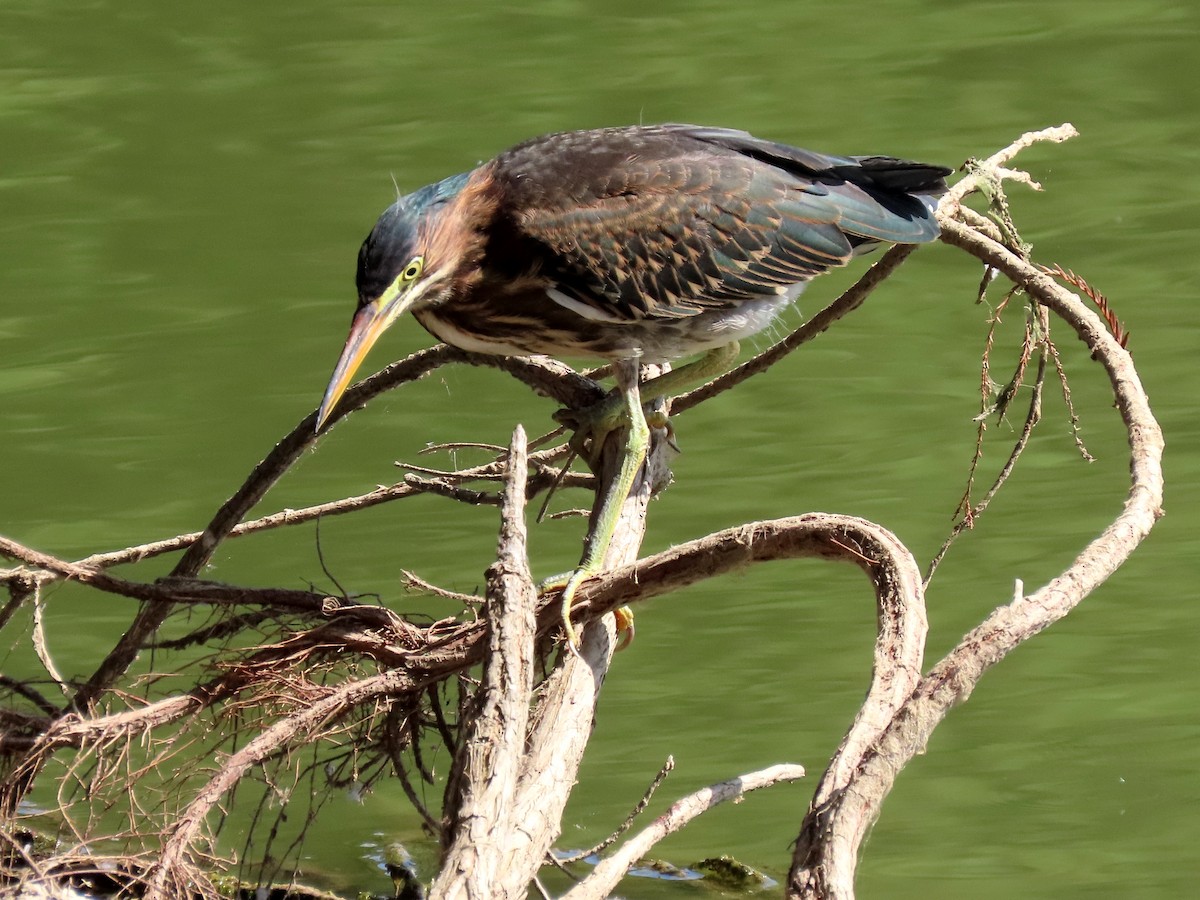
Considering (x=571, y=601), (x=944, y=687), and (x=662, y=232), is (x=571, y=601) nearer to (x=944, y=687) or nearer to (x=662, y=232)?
(x=944, y=687)

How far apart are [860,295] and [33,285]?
5035 mm

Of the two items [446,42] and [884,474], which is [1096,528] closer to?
[884,474]

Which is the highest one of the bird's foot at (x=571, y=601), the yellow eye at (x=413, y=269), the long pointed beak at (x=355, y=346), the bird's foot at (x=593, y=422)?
the yellow eye at (x=413, y=269)

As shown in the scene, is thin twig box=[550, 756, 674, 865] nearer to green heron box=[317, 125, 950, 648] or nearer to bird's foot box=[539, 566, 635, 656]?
bird's foot box=[539, 566, 635, 656]

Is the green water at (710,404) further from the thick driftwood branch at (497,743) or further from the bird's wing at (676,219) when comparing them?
the thick driftwood branch at (497,743)

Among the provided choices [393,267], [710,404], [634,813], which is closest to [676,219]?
[393,267]

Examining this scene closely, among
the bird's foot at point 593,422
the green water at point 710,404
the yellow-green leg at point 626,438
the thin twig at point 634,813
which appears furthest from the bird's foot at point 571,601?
the green water at point 710,404

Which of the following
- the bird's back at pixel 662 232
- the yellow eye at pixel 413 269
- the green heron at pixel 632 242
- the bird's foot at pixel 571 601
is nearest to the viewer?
the bird's foot at pixel 571 601

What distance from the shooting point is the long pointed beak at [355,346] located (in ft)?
11.2

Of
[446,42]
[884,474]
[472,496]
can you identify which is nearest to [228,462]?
[884,474]

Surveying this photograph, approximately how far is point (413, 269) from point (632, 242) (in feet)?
2.00

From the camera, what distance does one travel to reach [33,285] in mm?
Result: 7949

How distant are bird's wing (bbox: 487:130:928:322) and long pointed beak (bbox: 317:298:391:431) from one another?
1.68 ft

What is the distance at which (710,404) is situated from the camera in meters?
7.09
